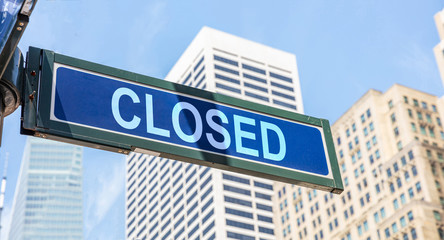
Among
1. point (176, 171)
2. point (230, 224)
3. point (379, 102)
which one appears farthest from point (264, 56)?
point (379, 102)

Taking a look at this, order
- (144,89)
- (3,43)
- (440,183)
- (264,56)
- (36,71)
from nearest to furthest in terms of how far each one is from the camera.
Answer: (3,43) → (36,71) → (144,89) → (440,183) → (264,56)

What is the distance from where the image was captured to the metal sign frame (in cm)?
515

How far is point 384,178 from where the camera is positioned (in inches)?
4333

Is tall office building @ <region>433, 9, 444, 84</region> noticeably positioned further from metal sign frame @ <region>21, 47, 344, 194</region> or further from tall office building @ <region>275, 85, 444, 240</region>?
metal sign frame @ <region>21, 47, 344, 194</region>

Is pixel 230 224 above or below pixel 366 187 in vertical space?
above

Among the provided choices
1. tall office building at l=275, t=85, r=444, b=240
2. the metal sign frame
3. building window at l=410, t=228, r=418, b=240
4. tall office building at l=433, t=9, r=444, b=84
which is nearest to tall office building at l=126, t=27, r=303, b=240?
tall office building at l=275, t=85, r=444, b=240

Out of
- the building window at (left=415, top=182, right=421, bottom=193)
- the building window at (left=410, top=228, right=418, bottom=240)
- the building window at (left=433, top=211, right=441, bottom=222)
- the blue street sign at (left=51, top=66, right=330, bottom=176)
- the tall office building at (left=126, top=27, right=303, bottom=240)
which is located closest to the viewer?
the blue street sign at (left=51, top=66, right=330, bottom=176)

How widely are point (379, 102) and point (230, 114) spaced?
115710mm

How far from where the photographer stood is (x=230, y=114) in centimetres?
611

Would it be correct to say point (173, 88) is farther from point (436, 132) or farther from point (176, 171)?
point (176, 171)

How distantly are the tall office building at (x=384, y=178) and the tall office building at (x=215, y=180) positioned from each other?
28.8m

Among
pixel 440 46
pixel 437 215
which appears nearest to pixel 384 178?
pixel 437 215

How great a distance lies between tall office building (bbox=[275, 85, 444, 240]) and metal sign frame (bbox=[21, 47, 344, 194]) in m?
96.9

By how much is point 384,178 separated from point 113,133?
108m
